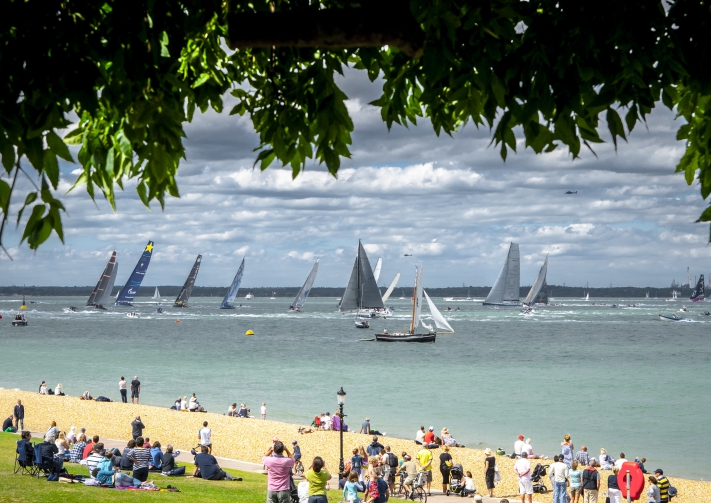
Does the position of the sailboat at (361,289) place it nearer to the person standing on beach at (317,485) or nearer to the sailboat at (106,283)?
the sailboat at (106,283)

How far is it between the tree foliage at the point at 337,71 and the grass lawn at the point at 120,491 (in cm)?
1249

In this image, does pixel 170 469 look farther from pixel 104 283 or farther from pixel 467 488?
pixel 104 283

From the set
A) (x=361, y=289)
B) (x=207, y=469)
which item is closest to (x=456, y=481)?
(x=207, y=469)

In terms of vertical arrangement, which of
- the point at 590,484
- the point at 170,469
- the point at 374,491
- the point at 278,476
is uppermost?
the point at 278,476

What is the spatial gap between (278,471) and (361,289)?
3884 inches

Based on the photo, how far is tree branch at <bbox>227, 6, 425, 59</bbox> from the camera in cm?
432

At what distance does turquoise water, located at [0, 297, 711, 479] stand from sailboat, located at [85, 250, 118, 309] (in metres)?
15.6

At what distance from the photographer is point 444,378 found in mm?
72062

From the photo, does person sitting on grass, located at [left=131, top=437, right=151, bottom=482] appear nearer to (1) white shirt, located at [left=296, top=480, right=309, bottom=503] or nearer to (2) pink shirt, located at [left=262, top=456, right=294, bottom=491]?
(1) white shirt, located at [left=296, top=480, right=309, bottom=503]

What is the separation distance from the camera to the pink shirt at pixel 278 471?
513 inches

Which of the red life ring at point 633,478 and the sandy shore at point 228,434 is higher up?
the red life ring at point 633,478

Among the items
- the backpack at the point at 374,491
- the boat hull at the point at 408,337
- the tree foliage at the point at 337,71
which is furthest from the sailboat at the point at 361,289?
the tree foliage at the point at 337,71

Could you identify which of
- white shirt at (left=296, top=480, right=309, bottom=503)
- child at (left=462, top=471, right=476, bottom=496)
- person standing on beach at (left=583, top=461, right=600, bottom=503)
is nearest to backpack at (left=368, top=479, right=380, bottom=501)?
white shirt at (left=296, top=480, right=309, bottom=503)

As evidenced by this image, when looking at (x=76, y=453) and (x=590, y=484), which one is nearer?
(x=590, y=484)
